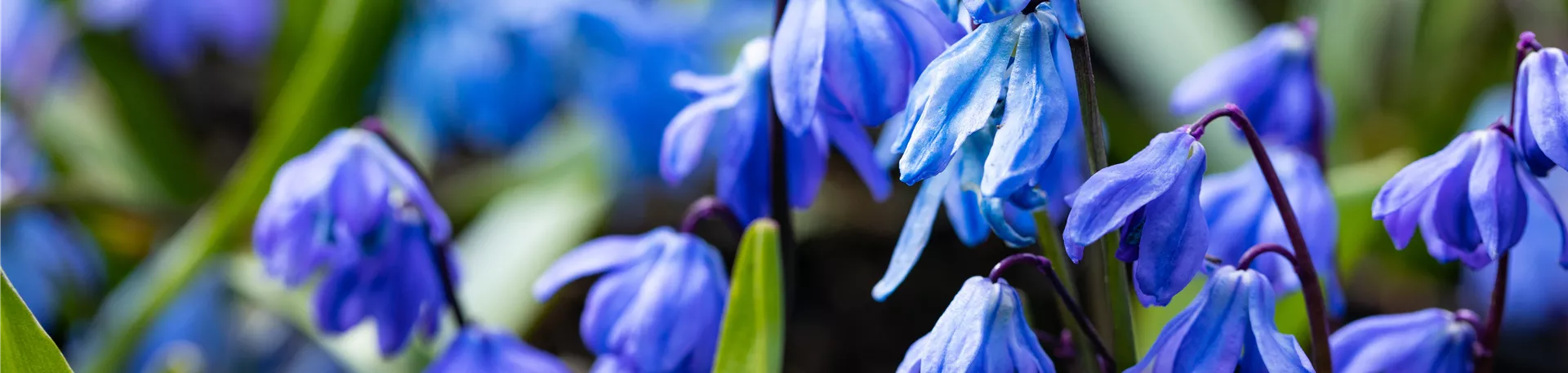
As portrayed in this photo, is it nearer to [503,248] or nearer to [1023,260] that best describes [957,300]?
[1023,260]

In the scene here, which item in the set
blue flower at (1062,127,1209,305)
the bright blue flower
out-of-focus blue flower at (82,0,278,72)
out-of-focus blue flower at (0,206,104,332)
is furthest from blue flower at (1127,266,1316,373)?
out-of-focus blue flower at (82,0,278,72)

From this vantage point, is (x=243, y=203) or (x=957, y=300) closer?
(x=957, y=300)

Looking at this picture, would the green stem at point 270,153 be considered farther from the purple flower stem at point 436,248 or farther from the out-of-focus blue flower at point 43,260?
the purple flower stem at point 436,248

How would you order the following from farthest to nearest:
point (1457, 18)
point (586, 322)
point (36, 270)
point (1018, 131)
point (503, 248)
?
1. point (1457, 18)
2. point (503, 248)
3. point (36, 270)
4. point (586, 322)
5. point (1018, 131)

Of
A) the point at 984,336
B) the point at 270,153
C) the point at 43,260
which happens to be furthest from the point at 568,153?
the point at 984,336

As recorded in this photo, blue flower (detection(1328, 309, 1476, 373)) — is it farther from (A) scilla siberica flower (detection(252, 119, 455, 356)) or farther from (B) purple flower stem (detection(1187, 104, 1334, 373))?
(A) scilla siberica flower (detection(252, 119, 455, 356))

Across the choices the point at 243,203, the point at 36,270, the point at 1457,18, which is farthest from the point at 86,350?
the point at 1457,18
